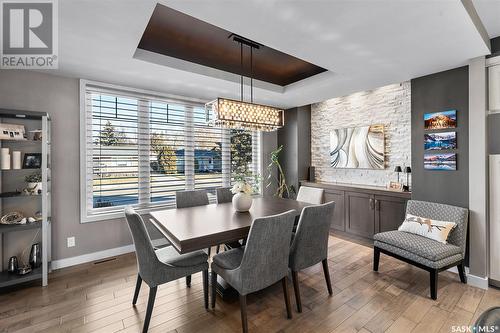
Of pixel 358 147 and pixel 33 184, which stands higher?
pixel 358 147

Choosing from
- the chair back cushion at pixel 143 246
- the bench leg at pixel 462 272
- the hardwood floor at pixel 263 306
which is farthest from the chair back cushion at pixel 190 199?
the bench leg at pixel 462 272

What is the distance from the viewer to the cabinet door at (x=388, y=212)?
134 inches

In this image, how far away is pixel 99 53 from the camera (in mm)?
2408

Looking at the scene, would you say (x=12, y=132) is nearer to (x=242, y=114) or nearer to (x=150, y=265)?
(x=150, y=265)

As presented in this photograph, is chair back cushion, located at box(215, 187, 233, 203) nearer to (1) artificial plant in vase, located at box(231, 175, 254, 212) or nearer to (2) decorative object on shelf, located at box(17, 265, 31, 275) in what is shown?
(1) artificial plant in vase, located at box(231, 175, 254, 212)

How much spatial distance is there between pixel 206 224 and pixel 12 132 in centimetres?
241

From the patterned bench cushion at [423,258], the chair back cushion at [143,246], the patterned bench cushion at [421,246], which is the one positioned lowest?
the patterned bench cushion at [423,258]

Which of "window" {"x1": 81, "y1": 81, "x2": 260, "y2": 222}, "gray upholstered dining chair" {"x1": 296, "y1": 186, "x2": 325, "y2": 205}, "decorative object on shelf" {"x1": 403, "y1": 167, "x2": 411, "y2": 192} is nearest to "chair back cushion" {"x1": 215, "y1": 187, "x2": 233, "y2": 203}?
"window" {"x1": 81, "y1": 81, "x2": 260, "y2": 222}

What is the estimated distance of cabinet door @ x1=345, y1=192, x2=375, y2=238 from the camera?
3.76 metres

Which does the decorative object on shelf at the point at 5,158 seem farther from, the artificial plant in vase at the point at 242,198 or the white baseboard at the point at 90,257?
the artificial plant in vase at the point at 242,198

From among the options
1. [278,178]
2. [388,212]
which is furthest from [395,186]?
[278,178]

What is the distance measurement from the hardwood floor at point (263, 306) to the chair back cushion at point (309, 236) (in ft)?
1.46

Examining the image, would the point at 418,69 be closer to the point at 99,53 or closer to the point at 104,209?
the point at 99,53

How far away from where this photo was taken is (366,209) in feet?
12.5
